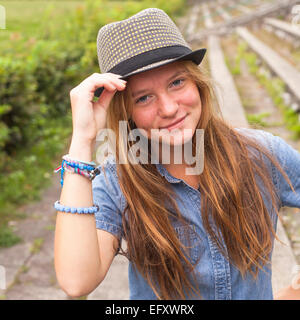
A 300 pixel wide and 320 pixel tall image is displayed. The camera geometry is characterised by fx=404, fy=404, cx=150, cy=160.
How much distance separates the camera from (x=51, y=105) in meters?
6.00

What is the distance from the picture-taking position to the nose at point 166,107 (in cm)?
139

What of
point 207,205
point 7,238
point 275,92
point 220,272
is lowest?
point 7,238

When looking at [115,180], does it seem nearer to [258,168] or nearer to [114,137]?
[114,137]

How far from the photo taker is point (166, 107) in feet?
4.57

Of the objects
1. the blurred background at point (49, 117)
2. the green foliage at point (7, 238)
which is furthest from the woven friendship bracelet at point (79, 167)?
the green foliage at point (7, 238)

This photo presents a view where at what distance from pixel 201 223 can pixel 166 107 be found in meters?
0.46

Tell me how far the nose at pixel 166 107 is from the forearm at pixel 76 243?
35cm

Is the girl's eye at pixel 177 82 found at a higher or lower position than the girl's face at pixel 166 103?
higher

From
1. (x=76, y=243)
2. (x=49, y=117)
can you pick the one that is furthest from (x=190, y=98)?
(x=49, y=117)

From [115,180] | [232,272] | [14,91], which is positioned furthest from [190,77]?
[14,91]

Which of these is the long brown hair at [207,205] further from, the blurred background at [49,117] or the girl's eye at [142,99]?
the blurred background at [49,117]

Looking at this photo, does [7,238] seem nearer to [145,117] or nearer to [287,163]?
[145,117]

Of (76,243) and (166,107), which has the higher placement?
(166,107)

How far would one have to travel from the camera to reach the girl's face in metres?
1.40
